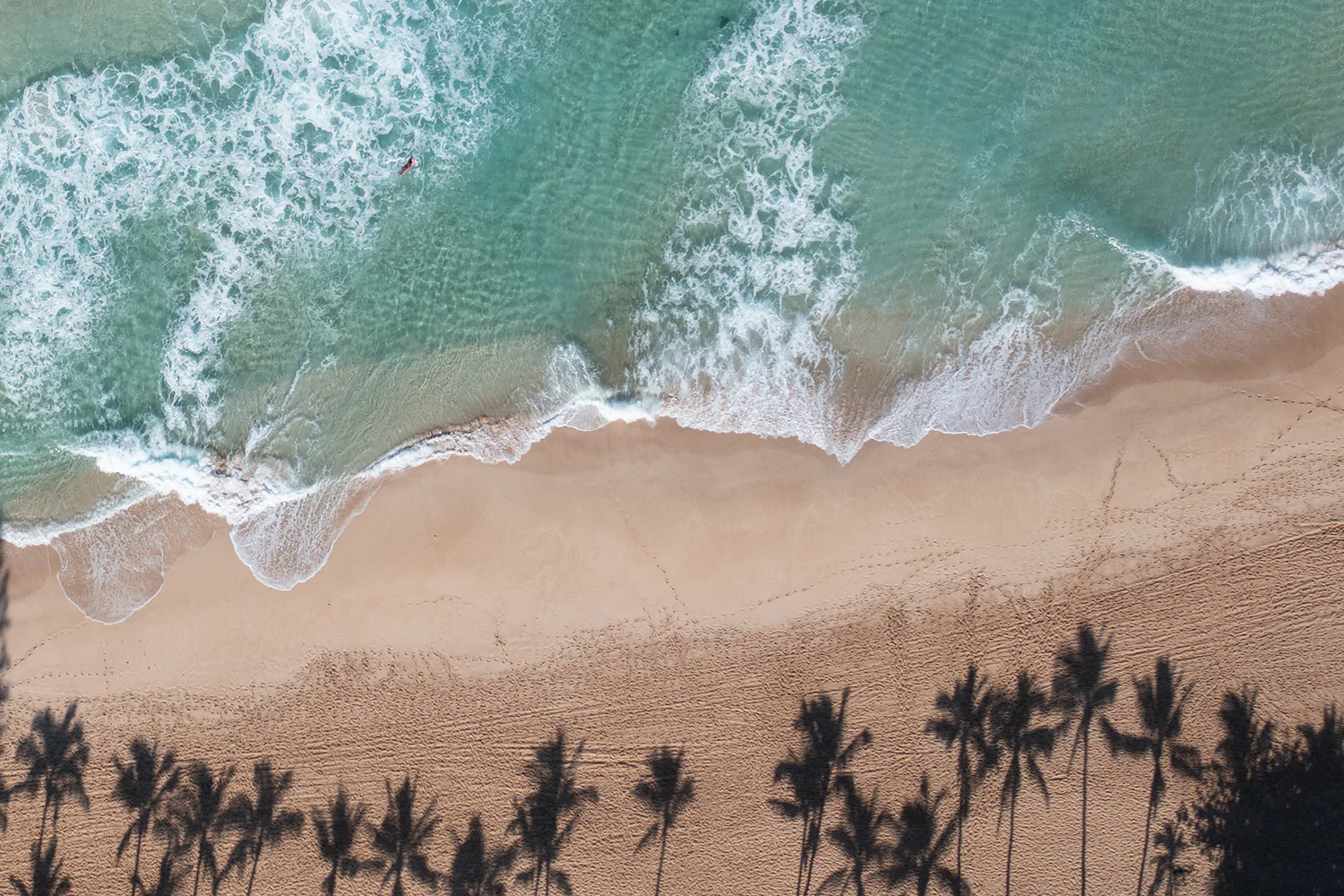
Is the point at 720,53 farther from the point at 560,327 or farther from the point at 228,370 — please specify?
the point at 228,370

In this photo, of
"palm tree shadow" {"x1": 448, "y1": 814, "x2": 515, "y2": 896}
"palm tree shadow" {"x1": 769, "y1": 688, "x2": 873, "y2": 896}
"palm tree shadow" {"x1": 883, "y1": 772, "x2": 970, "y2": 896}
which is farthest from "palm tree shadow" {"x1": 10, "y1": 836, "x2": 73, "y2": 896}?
"palm tree shadow" {"x1": 883, "y1": 772, "x2": 970, "y2": 896}

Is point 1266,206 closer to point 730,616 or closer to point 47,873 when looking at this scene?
point 730,616

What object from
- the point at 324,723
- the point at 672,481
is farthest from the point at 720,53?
the point at 324,723

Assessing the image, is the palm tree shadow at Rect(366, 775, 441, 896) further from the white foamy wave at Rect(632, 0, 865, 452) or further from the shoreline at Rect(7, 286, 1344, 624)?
the white foamy wave at Rect(632, 0, 865, 452)

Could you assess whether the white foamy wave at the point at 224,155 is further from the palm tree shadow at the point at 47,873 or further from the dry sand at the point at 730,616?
the palm tree shadow at the point at 47,873

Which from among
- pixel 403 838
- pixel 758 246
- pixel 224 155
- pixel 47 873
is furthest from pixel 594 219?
pixel 47 873

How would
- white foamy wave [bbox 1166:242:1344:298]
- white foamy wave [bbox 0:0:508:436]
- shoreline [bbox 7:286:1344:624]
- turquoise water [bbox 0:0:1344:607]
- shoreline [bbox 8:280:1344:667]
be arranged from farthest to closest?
white foamy wave [bbox 0:0:508:436] < turquoise water [bbox 0:0:1344:607] < white foamy wave [bbox 1166:242:1344:298] < shoreline [bbox 7:286:1344:624] < shoreline [bbox 8:280:1344:667]
